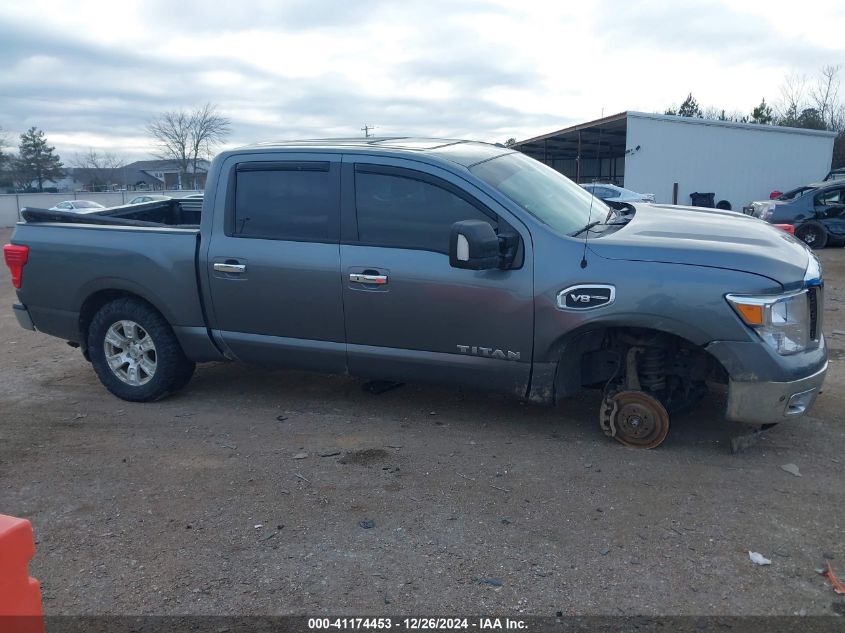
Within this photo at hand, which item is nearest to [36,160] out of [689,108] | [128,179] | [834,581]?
[128,179]

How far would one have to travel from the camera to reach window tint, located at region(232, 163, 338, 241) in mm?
4895

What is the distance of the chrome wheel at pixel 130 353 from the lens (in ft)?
18.2

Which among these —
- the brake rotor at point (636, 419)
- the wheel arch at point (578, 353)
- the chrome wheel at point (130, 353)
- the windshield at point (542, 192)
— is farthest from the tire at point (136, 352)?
the brake rotor at point (636, 419)

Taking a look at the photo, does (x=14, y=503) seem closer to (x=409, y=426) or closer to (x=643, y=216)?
(x=409, y=426)

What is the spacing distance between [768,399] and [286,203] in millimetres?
3277

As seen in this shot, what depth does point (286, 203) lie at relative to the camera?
198 inches

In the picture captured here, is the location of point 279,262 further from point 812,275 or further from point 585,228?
point 812,275

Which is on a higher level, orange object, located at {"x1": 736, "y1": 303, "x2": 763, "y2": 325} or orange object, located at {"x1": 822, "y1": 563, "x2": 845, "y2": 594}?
orange object, located at {"x1": 736, "y1": 303, "x2": 763, "y2": 325}

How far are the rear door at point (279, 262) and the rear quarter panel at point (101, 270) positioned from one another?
258 millimetres

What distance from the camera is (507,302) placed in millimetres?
4359

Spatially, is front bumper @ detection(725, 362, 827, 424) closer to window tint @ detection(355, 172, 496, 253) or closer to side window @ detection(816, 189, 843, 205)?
window tint @ detection(355, 172, 496, 253)

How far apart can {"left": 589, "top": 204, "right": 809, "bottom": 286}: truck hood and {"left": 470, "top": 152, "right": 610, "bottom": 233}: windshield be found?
1.09 ft

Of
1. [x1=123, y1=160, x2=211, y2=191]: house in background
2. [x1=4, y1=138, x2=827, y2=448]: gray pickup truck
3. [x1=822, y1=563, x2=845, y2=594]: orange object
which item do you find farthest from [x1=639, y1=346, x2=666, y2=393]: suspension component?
[x1=123, y1=160, x2=211, y2=191]: house in background

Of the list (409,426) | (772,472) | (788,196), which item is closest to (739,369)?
(772,472)
